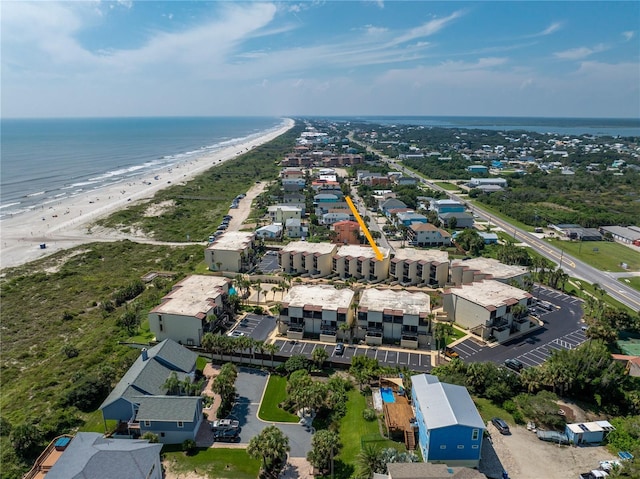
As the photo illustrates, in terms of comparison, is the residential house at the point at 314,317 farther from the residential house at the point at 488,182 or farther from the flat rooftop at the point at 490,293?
the residential house at the point at 488,182

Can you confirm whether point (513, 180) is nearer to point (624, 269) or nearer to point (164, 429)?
point (624, 269)

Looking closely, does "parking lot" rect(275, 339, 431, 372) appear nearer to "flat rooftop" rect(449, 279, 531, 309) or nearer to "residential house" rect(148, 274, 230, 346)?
"residential house" rect(148, 274, 230, 346)

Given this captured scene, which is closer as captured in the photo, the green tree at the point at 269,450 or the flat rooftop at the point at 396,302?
the green tree at the point at 269,450

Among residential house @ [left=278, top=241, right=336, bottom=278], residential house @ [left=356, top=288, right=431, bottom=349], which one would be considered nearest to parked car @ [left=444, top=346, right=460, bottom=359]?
residential house @ [left=356, top=288, right=431, bottom=349]

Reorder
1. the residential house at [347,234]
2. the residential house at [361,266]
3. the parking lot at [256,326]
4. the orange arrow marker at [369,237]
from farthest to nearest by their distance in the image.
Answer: the residential house at [347,234] < the orange arrow marker at [369,237] < the residential house at [361,266] < the parking lot at [256,326]

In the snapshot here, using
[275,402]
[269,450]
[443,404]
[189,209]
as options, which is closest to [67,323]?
[275,402]

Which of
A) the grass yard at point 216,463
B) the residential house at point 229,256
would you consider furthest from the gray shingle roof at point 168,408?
the residential house at point 229,256

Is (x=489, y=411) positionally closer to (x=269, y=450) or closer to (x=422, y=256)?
(x=269, y=450)
